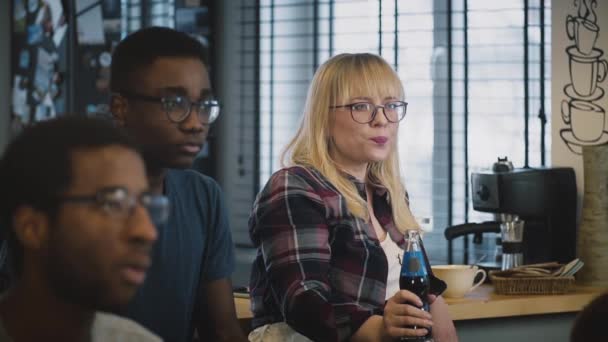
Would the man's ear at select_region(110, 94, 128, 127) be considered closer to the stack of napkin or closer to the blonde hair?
the blonde hair

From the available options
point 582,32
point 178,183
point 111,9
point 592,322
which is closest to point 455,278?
point 582,32

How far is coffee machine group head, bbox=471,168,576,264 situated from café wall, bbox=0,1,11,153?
152 inches

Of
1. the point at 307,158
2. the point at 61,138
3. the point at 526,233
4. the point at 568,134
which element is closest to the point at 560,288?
the point at 526,233

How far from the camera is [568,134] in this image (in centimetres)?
370

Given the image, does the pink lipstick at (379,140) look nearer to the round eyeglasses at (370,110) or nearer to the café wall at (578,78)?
the round eyeglasses at (370,110)

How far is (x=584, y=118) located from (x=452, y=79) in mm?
894

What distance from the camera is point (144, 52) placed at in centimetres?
182

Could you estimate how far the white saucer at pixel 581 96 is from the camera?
12.0 ft

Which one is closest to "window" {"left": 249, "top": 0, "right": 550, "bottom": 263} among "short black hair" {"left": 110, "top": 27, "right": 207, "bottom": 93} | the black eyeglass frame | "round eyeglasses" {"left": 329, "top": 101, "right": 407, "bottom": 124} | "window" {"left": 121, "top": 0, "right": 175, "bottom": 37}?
"window" {"left": 121, "top": 0, "right": 175, "bottom": 37}

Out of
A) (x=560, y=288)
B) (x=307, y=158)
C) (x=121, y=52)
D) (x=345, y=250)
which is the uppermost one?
(x=121, y=52)

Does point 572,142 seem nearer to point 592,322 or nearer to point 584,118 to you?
point 584,118

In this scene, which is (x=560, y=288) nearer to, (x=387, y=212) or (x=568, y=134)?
(x=568, y=134)

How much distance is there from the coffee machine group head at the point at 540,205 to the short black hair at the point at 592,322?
2.21m

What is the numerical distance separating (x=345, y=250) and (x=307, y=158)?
0.82 feet
